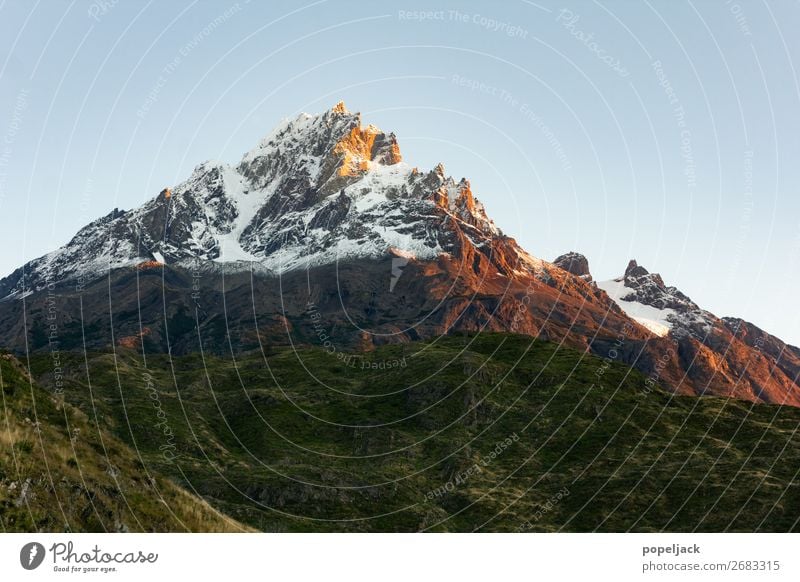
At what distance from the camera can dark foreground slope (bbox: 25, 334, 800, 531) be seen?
108 m

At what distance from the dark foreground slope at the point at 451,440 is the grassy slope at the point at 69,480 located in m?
65.8

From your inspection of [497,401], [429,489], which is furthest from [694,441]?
[429,489]

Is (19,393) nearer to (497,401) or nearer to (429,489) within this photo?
(429,489)

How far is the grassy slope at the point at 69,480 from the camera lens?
2734cm

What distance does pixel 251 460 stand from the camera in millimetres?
128250

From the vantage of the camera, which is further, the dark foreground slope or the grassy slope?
the dark foreground slope

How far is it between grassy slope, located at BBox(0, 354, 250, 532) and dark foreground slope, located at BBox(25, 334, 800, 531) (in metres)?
65.8

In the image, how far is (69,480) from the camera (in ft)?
97.5

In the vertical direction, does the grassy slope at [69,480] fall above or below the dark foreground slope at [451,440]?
above

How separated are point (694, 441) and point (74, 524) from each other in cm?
13210

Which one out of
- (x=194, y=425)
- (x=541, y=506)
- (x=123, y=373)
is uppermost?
(x=123, y=373)

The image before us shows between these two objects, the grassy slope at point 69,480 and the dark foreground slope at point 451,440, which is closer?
the grassy slope at point 69,480

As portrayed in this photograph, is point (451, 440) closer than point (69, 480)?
No

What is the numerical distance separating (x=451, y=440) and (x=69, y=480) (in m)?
116
